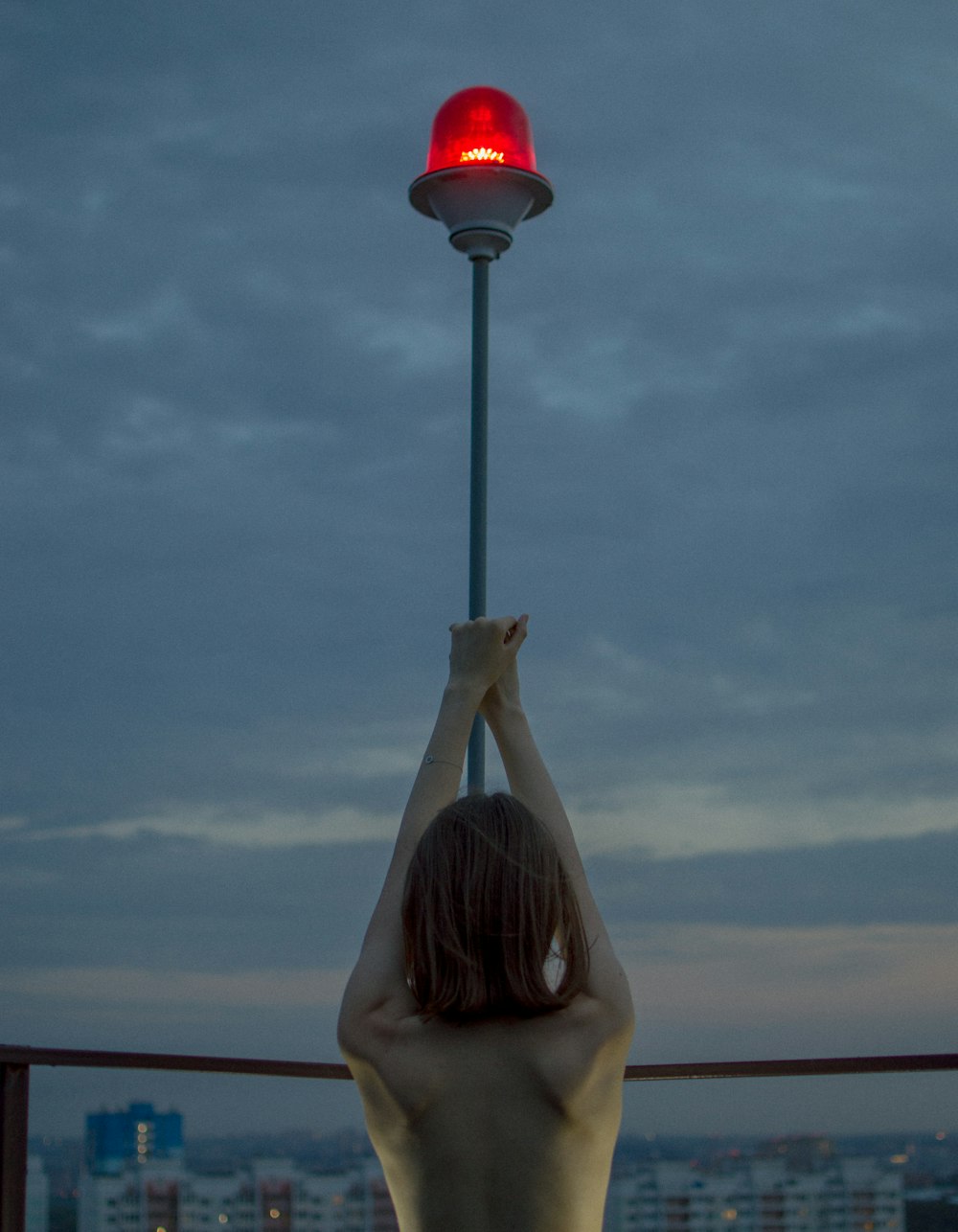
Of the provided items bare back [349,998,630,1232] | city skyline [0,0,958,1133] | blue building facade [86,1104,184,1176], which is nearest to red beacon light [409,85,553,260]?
blue building facade [86,1104,184,1176]

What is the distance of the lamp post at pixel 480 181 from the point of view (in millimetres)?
4043

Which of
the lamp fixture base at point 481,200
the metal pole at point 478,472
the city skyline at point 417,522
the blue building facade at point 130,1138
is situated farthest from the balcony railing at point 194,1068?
the city skyline at point 417,522

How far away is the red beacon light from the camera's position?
405 cm

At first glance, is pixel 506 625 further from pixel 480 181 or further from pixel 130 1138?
pixel 480 181

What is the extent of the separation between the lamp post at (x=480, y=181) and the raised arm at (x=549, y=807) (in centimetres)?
177

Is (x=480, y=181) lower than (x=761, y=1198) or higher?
higher

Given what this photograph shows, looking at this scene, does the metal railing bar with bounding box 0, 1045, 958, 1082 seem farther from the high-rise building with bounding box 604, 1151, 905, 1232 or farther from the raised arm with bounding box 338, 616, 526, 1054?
the raised arm with bounding box 338, 616, 526, 1054

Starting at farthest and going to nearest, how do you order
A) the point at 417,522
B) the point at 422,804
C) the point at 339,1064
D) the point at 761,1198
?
the point at 417,522 < the point at 339,1064 < the point at 761,1198 < the point at 422,804

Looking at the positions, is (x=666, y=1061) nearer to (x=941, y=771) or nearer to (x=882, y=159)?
(x=941, y=771)

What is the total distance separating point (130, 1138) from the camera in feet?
10.7

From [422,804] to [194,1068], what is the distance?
1723mm

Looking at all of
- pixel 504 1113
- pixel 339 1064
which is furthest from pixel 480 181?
pixel 504 1113

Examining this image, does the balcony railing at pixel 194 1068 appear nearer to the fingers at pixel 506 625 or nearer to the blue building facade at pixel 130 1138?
the blue building facade at pixel 130 1138

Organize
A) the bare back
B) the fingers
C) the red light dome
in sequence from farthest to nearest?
the red light dome
the fingers
the bare back
